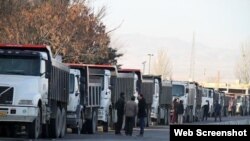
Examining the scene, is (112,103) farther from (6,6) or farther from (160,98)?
(160,98)

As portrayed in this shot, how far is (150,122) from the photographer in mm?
50375

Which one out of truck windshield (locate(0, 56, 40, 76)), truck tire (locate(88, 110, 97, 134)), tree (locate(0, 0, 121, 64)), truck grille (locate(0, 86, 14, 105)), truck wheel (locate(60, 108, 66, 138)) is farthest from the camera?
tree (locate(0, 0, 121, 64))

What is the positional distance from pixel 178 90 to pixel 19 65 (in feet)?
111

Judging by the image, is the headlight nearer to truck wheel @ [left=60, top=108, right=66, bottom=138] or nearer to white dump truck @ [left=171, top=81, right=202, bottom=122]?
truck wheel @ [left=60, top=108, right=66, bottom=138]

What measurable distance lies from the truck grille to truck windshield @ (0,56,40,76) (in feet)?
1.95

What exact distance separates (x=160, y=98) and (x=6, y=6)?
55.6 ft

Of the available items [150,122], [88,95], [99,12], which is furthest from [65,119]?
[99,12]

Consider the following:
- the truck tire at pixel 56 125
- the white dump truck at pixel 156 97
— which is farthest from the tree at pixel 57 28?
the truck tire at pixel 56 125

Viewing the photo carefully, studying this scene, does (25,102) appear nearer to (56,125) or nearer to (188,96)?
(56,125)

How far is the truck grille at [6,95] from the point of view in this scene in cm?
2448

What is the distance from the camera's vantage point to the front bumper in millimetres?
24281

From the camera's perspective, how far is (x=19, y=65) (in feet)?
81.5

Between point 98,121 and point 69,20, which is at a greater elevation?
point 69,20

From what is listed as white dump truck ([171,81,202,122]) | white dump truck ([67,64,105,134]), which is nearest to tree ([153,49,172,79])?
white dump truck ([171,81,202,122])
